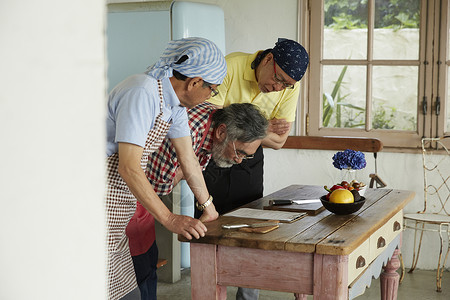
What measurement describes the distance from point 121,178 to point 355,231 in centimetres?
88

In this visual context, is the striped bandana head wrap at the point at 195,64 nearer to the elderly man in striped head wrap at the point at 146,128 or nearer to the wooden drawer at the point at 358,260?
the elderly man in striped head wrap at the point at 146,128

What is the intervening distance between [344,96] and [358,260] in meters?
2.80

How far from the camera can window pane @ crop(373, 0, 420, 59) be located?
14.7ft

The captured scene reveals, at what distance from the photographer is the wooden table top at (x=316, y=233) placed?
6.40 ft

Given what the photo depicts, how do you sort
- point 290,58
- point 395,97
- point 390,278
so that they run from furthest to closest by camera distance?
point 395,97
point 390,278
point 290,58

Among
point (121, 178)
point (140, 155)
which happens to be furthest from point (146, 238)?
point (140, 155)

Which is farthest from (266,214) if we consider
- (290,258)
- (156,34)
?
(156,34)

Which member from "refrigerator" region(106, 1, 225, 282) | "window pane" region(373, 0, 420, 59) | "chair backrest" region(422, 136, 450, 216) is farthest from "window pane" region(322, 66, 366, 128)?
"refrigerator" region(106, 1, 225, 282)

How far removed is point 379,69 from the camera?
462 cm

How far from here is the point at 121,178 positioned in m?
2.14

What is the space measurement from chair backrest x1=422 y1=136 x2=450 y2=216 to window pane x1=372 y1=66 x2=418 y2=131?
23 cm

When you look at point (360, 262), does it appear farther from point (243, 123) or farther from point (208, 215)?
point (243, 123)

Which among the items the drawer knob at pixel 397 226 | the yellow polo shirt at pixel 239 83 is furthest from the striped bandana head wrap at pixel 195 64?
the drawer knob at pixel 397 226

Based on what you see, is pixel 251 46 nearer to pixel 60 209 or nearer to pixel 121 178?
pixel 121 178
